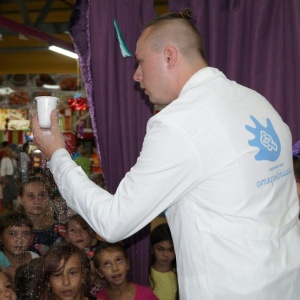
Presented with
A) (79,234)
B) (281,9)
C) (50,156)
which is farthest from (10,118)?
(50,156)

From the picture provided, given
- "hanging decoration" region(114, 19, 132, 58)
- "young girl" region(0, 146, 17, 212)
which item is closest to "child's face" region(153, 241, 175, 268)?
"hanging decoration" region(114, 19, 132, 58)

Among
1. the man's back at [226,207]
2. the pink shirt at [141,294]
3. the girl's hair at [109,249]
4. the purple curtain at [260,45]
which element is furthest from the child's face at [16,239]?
the man's back at [226,207]

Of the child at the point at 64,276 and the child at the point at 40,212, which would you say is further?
the child at the point at 40,212

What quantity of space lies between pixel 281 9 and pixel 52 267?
168 centimetres

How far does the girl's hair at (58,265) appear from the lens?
2.47 metres

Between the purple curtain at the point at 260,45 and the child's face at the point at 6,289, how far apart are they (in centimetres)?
144

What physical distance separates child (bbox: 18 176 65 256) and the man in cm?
166

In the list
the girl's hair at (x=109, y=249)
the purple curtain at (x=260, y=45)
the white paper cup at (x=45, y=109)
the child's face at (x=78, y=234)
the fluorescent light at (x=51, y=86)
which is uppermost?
the fluorescent light at (x=51, y=86)

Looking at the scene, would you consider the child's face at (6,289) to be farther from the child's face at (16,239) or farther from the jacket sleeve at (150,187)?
the jacket sleeve at (150,187)

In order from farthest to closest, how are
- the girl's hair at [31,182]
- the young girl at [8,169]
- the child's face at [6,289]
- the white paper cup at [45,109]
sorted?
the young girl at [8,169] < the girl's hair at [31,182] < the child's face at [6,289] < the white paper cup at [45,109]

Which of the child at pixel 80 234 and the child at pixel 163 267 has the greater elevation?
the child at pixel 80 234

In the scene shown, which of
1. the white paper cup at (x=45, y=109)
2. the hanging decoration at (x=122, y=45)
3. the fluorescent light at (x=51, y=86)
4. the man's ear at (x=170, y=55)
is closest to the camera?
the man's ear at (x=170, y=55)

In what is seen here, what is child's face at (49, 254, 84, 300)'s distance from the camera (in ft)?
7.95

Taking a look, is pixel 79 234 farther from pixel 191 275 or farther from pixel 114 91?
pixel 191 275
